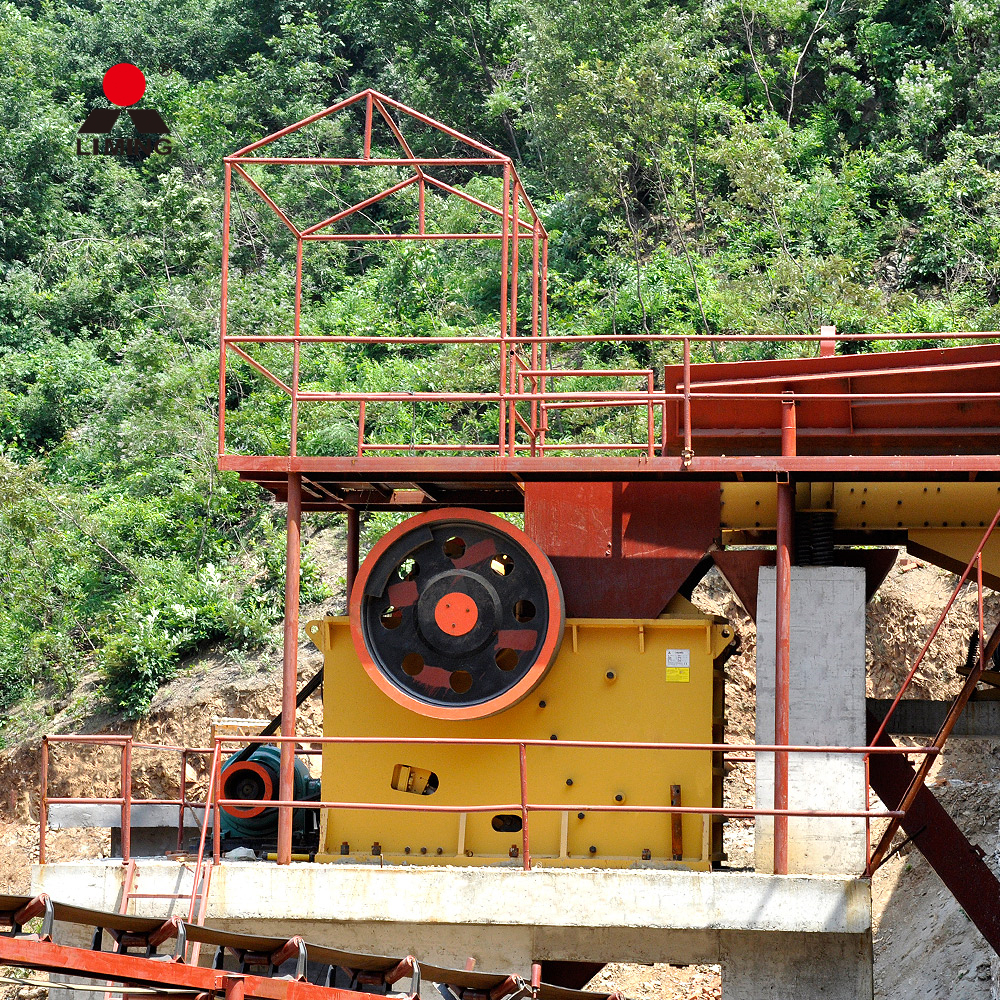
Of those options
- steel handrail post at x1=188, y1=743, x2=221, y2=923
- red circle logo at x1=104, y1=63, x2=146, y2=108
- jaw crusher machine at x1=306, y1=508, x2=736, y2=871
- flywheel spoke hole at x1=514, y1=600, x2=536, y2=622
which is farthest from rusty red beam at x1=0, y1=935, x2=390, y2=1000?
red circle logo at x1=104, y1=63, x2=146, y2=108

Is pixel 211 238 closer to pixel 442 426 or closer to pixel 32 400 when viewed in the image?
pixel 32 400

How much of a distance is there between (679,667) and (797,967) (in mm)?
2507

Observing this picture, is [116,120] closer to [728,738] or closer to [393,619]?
[728,738]

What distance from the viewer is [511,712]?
10.4 metres

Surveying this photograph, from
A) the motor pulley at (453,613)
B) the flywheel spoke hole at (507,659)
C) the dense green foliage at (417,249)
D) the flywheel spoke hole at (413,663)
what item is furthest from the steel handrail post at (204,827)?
the dense green foliage at (417,249)

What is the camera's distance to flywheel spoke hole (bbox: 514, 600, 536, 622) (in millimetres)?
10602

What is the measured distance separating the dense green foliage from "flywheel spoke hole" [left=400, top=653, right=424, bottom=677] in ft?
33.7

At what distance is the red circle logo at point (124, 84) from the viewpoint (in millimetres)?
39531

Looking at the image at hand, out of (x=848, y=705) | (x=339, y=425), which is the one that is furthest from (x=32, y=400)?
(x=848, y=705)

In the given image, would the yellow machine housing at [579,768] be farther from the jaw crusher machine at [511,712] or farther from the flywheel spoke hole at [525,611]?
the flywheel spoke hole at [525,611]

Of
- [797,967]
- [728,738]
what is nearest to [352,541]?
[797,967]

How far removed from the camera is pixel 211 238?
31359 mm

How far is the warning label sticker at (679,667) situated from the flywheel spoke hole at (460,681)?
67.0 inches

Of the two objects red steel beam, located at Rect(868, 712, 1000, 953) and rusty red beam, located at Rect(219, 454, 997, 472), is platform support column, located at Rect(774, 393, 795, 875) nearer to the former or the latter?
rusty red beam, located at Rect(219, 454, 997, 472)
